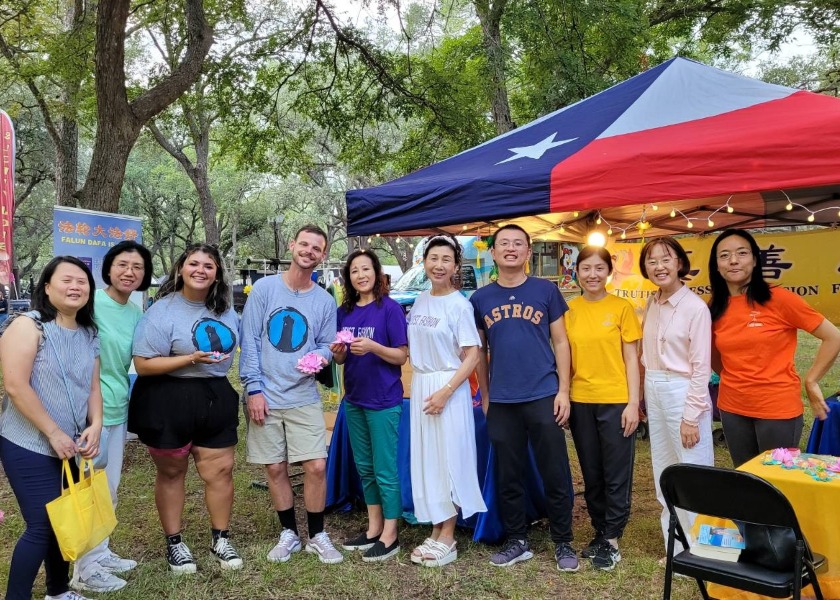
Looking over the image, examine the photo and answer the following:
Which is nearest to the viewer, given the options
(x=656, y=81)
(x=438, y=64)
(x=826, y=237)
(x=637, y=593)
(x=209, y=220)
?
(x=637, y=593)

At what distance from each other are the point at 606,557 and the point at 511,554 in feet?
1.56

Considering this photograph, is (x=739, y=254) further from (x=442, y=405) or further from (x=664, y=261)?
(x=442, y=405)

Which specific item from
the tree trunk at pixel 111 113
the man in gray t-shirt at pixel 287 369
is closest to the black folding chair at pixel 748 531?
the man in gray t-shirt at pixel 287 369

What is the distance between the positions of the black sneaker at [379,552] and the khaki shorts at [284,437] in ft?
1.97

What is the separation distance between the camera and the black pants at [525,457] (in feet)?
9.89

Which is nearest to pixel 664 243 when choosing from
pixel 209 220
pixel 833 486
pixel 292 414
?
pixel 833 486

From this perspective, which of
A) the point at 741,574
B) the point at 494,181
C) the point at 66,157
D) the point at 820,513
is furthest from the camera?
the point at 66,157

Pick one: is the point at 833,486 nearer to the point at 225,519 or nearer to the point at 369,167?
the point at 225,519

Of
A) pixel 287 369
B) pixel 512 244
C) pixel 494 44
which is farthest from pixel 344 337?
pixel 494 44

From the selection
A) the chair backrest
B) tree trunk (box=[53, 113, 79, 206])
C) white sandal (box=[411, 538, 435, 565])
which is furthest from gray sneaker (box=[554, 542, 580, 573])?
tree trunk (box=[53, 113, 79, 206])

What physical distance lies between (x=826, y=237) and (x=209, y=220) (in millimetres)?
14764

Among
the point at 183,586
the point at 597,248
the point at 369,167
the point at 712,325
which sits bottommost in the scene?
the point at 183,586

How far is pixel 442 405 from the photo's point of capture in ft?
9.98

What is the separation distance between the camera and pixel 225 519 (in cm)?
315
